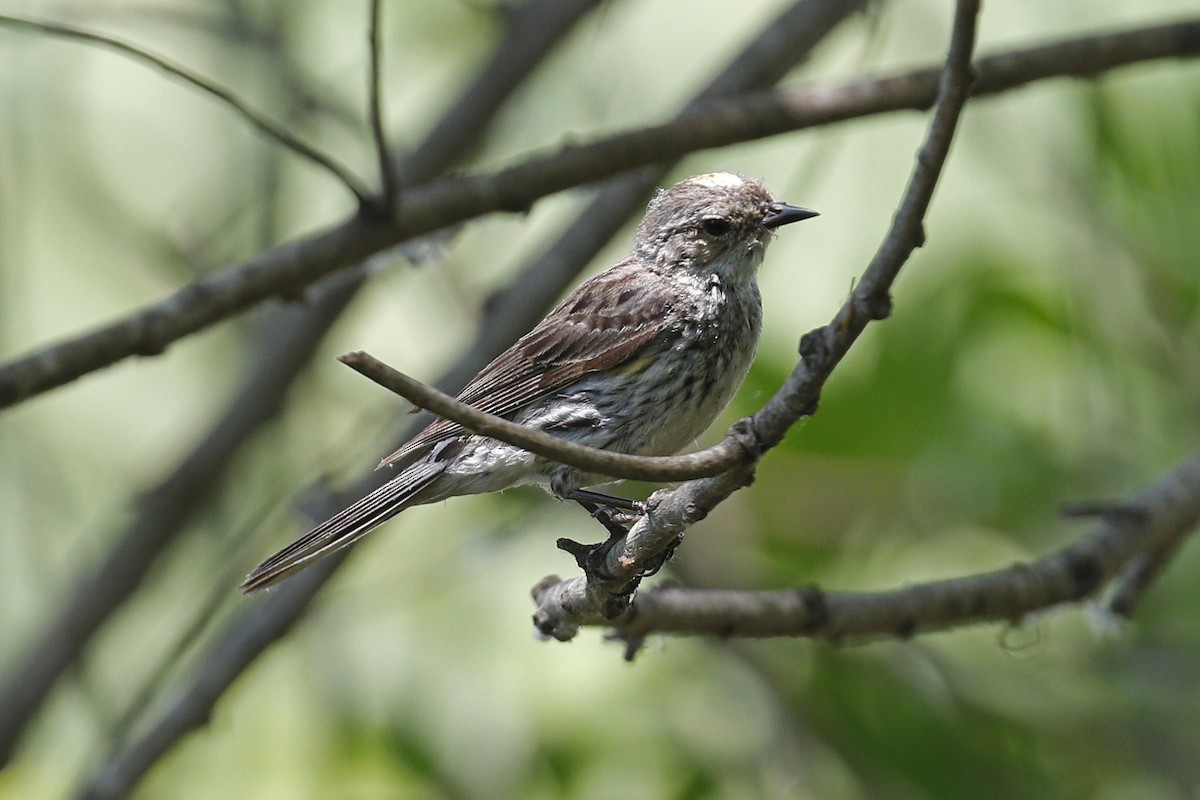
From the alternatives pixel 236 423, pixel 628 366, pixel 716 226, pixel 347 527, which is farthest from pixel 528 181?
pixel 236 423

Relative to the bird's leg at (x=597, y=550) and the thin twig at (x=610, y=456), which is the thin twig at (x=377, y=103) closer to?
the bird's leg at (x=597, y=550)

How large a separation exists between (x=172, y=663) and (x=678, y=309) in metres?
2.42

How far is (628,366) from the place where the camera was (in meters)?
3.18

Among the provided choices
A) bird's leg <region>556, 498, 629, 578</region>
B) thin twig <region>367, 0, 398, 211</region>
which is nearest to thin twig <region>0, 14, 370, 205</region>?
thin twig <region>367, 0, 398, 211</region>

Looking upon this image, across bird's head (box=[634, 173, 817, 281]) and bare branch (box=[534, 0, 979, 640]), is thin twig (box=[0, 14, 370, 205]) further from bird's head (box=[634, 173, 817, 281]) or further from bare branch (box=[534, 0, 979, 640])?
bare branch (box=[534, 0, 979, 640])

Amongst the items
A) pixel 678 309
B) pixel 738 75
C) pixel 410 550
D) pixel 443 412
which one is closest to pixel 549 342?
pixel 678 309

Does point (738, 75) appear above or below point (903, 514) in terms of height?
above

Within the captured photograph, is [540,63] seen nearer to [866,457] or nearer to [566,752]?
[866,457]

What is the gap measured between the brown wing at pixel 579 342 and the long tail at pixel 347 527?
120 millimetres

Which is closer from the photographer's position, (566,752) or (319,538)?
(319,538)

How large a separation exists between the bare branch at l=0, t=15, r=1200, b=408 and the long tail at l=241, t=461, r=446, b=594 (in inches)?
24.7

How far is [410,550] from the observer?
5.81 m

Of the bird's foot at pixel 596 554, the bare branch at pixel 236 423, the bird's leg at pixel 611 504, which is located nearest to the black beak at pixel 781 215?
the bird's leg at pixel 611 504

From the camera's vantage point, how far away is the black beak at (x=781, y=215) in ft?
10.3
